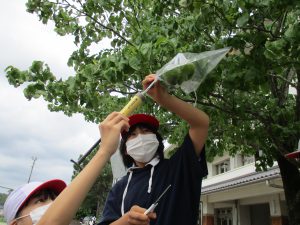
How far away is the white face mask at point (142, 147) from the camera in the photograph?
2.49 meters

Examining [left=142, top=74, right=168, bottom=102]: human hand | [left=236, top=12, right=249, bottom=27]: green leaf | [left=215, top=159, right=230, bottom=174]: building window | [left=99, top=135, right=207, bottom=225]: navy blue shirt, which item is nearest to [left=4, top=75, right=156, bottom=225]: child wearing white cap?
[left=99, top=135, right=207, bottom=225]: navy blue shirt

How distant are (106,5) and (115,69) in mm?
2730

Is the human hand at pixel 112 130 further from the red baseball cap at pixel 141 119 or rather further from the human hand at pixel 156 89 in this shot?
the red baseball cap at pixel 141 119

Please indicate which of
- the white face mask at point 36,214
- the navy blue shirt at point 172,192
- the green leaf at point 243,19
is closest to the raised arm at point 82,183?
the white face mask at point 36,214

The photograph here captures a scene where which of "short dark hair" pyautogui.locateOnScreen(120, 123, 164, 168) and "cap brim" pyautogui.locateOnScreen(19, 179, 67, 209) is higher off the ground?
"short dark hair" pyautogui.locateOnScreen(120, 123, 164, 168)

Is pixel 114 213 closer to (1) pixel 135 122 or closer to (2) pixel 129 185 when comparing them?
(2) pixel 129 185

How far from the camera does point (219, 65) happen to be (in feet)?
11.6

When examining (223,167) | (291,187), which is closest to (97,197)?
(223,167)

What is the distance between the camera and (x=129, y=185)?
2.41 m

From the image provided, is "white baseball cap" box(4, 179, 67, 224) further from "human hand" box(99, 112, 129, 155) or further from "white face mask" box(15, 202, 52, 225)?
"human hand" box(99, 112, 129, 155)

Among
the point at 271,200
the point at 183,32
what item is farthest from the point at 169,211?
the point at 271,200

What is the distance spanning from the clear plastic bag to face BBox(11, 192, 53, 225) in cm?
105

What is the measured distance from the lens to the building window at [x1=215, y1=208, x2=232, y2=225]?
18.0 metres

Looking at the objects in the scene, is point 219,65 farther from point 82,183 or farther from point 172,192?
point 82,183
